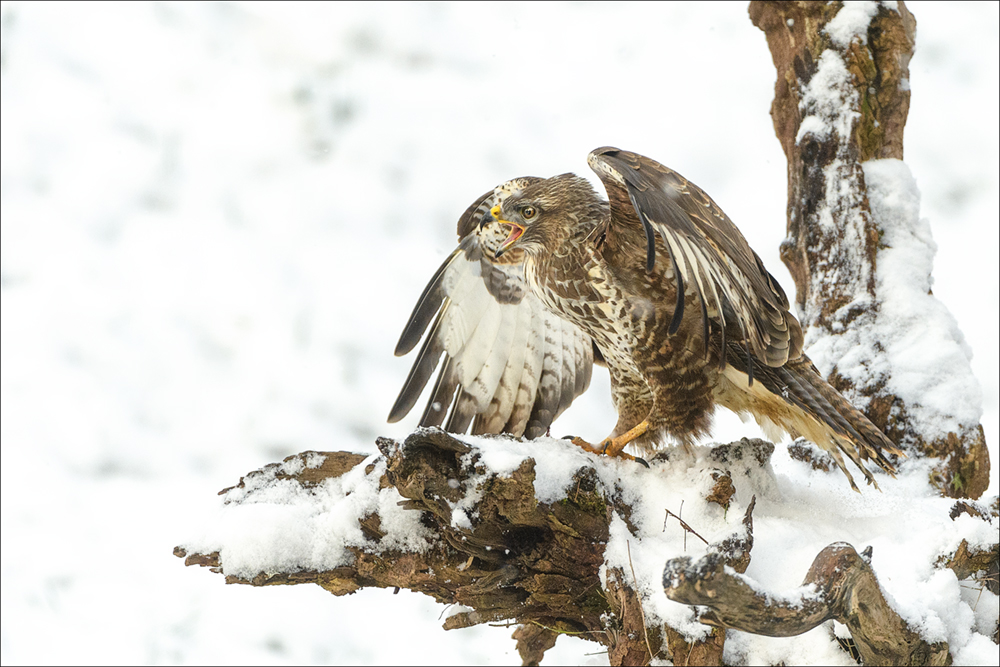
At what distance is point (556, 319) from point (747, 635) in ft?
4.01

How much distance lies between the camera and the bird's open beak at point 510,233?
230cm

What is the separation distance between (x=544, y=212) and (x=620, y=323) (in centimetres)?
40

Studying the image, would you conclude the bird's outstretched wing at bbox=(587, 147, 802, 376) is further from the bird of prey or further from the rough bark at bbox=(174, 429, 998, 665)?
the rough bark at bbox=(174, 429, 998, 665)

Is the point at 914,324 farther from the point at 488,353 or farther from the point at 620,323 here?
the point at 488,353

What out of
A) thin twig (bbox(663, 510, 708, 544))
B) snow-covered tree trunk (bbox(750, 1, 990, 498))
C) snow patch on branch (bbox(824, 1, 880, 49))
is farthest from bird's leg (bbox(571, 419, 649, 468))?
snow patch on branch (bbox(824, 1, 880, 49))

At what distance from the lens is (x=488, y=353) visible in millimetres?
2652

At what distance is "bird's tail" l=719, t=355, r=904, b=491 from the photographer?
2074mm

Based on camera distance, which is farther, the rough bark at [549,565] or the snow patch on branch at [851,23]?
the snow patch on branch at [851,23]

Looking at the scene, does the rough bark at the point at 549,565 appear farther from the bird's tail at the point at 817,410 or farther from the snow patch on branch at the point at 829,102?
the snow patch on branch at the point at 829,102

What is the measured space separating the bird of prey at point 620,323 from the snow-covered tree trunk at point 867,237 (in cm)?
52

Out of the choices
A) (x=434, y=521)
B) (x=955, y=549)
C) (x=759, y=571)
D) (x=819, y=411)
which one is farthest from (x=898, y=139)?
(x=434, y=521)

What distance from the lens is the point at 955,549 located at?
188cm

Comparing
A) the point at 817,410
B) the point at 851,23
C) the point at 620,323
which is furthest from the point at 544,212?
the point at 851,23

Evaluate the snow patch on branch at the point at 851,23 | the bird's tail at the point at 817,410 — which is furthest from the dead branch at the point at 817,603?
the snow patch on branch at the point at 851,23
